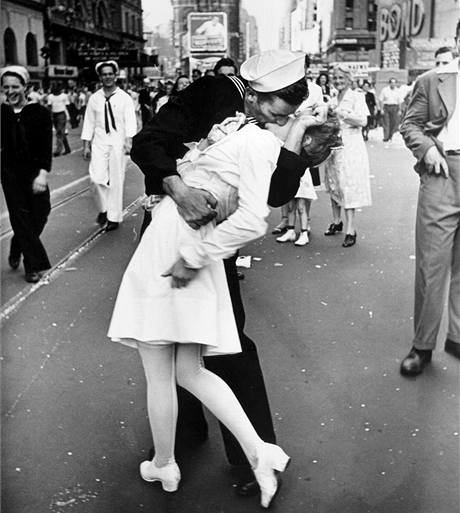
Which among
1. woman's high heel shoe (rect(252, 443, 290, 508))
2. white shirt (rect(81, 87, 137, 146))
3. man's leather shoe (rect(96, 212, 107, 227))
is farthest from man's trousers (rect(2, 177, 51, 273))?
woman's high heel shoe (rect(252, 443, 290, 508))

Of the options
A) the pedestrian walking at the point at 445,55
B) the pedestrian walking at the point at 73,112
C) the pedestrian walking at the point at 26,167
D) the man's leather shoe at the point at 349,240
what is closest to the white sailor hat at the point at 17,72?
the pedestrian walking at the point at 26,167

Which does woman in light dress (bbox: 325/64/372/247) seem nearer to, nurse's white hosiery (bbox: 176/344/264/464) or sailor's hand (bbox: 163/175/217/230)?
nurse's white hosiery (bbox: 176/344/264/464)

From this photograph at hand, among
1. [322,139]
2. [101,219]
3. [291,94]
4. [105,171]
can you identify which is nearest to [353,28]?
[105,171]

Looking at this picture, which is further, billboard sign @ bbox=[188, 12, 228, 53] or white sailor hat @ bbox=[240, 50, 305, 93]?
billboard sign @ bbox=[188, 12, 228, 53]

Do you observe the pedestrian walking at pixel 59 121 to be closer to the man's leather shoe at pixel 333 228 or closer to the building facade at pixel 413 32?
the man's leather shoe at pixel 333 228

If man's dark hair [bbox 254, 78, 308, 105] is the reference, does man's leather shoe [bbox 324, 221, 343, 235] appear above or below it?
below

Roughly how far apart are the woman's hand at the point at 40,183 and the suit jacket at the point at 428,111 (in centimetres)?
347

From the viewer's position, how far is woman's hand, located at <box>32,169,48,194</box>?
6684 mm

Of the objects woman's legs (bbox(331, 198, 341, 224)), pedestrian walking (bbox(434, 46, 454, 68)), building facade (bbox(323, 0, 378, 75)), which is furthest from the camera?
building facade (bbox(323, 0, 378, 75))

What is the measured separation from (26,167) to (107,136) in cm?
288

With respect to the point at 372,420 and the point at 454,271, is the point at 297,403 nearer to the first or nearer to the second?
the point at 372,420

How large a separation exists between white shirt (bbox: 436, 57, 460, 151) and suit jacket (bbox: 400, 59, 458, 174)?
0.06 feet

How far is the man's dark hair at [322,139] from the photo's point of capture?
2.95 m

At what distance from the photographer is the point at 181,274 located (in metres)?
2.73
